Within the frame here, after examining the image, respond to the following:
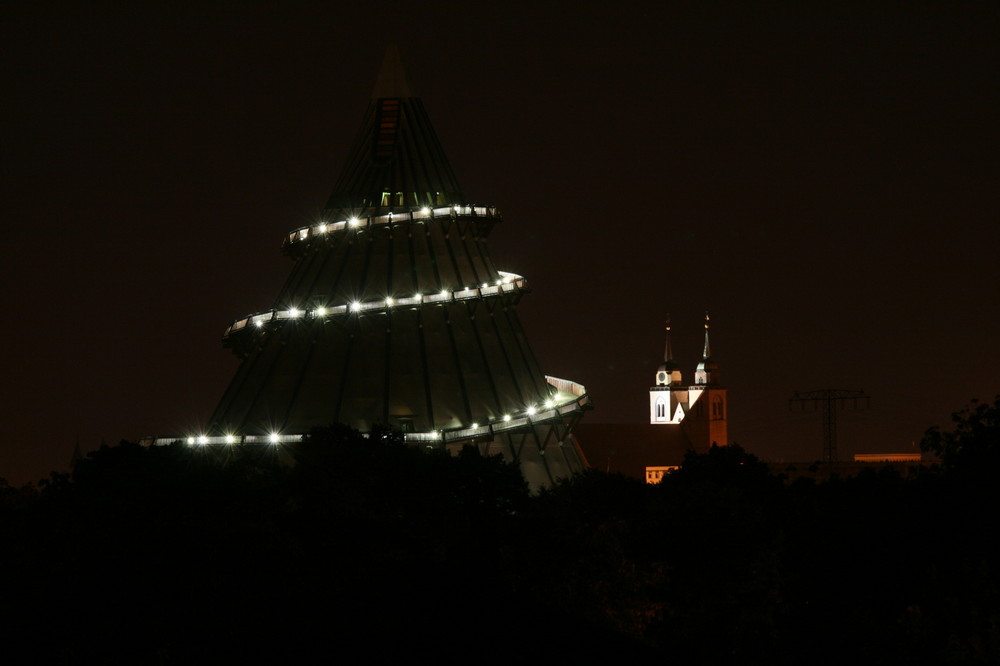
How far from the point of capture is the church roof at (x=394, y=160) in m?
89.1

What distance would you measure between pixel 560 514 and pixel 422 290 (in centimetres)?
3056

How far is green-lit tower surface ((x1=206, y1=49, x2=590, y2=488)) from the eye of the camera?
271 feet

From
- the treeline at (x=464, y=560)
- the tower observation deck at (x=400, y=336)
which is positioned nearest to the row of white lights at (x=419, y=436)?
the tower observation deck at (x=400, y=336)

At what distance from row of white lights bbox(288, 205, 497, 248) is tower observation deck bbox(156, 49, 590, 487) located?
0.22 ft

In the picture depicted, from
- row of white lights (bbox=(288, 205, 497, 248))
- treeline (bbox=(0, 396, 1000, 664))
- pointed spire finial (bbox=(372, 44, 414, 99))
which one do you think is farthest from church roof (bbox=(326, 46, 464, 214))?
treeline (bbox=(0, 396, 1000, 664))

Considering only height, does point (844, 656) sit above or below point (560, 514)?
below

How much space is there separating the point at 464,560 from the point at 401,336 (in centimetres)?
3487

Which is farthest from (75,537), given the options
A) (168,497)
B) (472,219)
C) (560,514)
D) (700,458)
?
(472,219)

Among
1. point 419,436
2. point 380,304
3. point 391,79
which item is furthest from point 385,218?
point 419,436

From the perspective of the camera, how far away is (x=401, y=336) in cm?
8500

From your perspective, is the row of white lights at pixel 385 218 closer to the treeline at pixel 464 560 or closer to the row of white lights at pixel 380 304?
the row of white lights at pixel 380 304

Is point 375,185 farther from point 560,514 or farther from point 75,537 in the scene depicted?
point 75,537

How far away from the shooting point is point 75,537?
160 ft

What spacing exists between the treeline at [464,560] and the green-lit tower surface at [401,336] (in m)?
13.2
